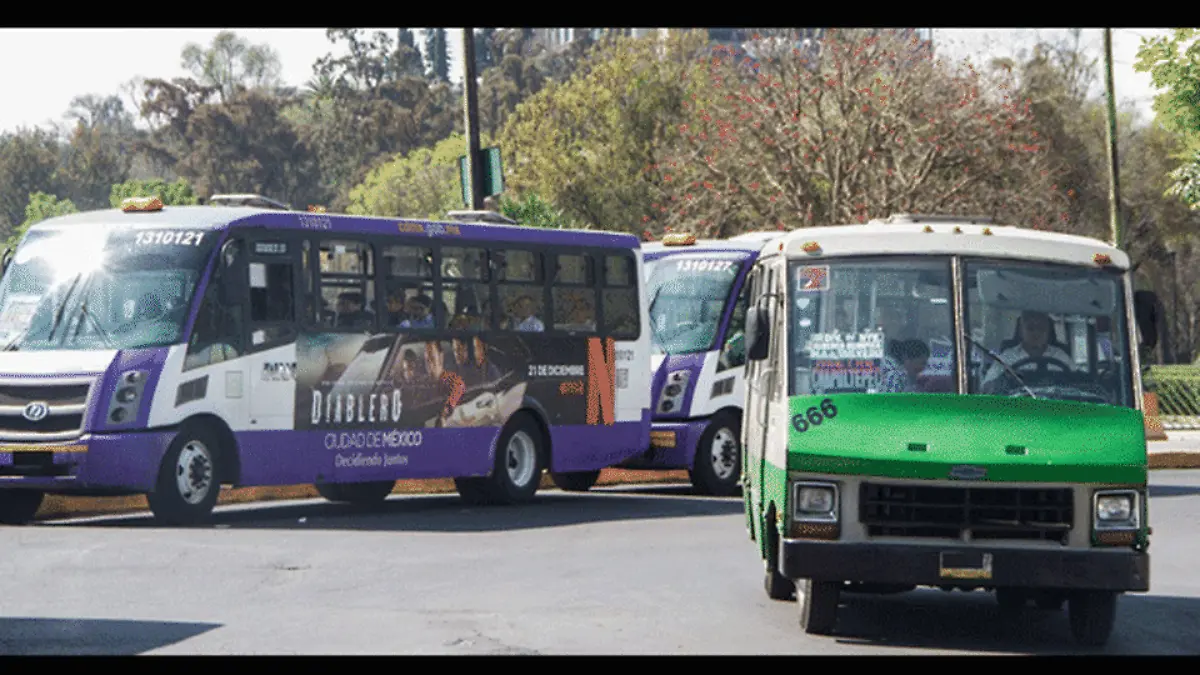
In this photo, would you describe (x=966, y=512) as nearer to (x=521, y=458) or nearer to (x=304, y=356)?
(x=304, y=356)

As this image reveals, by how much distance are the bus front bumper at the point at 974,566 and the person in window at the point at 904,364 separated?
1.07 meters

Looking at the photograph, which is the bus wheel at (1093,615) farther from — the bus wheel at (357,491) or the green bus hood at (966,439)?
the bus wheel at (357,491)

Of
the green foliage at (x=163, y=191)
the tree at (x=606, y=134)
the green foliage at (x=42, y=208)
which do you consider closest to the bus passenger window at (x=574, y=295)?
the tree at (x=606, y=134)

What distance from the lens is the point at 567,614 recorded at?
42.2ft

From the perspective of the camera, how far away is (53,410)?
18906mm

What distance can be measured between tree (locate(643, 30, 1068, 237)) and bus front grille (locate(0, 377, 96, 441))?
89.8 feet

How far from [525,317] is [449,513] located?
2504 mm

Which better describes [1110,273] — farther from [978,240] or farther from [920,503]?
[920,503]

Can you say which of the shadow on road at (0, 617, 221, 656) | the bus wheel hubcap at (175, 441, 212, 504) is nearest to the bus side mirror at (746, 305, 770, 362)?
the shadow on road at (0, 617, 221, 656)

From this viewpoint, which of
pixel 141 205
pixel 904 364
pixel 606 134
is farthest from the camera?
pixel 606 134

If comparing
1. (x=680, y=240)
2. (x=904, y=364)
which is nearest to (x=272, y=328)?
(x=680, y=240)

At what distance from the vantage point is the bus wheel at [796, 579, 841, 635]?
38.9 ft

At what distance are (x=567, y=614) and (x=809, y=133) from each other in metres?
34.2

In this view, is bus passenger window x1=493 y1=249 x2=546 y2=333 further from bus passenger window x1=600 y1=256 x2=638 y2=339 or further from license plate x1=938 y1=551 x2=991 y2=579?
license plate x1=938 y1=551 x2=991 y2=579
